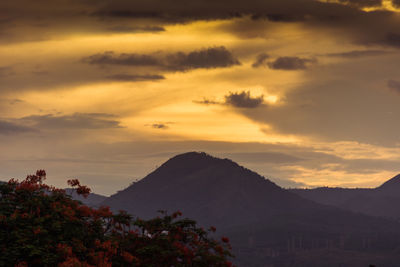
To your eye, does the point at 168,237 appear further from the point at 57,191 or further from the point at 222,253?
the point at 57,191

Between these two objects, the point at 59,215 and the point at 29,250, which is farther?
the point at 59,215

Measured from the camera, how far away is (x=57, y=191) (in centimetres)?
5797

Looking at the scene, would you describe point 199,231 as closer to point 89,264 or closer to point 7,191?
point 89,264

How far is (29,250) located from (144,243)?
11822 mm

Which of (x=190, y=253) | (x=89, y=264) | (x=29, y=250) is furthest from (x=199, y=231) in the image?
(x=29, y=250)

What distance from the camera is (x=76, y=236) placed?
53562 mm

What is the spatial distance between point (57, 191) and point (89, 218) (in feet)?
11.7

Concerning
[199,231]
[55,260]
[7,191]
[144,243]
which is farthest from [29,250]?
[199,231]

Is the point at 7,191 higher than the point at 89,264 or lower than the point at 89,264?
higher

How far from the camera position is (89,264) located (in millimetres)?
51188

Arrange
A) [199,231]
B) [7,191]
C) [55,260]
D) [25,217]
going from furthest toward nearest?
1. [199,231]
2. [7,191]
3. [25,217]
4. [55,260]

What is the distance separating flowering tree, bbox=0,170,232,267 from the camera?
49.7 m

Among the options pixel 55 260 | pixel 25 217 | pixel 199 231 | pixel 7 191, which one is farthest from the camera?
pixel 199 231

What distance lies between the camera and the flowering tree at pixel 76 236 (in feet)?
163
